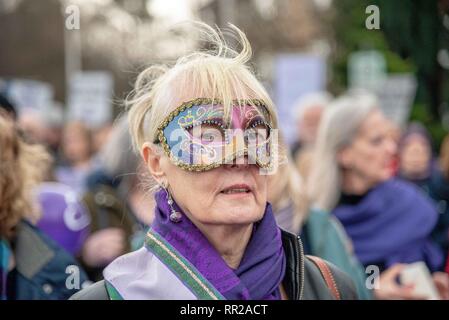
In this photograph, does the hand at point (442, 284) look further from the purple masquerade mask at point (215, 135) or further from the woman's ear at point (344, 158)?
the purple masquerade mask at point (215, 135)

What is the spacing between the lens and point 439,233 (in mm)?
6215

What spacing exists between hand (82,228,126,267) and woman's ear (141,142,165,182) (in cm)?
250

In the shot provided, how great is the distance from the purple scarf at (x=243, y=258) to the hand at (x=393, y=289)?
1897mm

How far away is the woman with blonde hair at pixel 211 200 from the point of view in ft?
8.36

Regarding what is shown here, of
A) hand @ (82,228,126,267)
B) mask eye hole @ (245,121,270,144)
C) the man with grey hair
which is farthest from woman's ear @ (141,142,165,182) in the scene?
the man with grey hair

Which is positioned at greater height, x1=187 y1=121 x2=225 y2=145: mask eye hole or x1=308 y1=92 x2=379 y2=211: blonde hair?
x1=187 y1=121 x2=225 y2=145: mask eye hole

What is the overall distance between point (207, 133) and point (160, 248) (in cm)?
35

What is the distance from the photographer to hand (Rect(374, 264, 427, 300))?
4.45 meters

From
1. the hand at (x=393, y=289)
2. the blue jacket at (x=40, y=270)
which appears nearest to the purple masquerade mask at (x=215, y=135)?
the blue jacket at (x=40, y=270)

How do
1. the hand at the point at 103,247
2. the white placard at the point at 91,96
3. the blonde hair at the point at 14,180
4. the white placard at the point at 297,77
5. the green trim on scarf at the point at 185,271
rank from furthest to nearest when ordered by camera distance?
1. the white placard at the point at 91,96
2. the white placard at the point at 297,77
3. the hand at the point at 103,247
4. the blonde hair at the point at 14,180
5. the green trim on scarf at the point at 185,271

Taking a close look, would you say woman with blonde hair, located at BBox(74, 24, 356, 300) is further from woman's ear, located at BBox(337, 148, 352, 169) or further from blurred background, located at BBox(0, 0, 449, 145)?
woman's ear, located at BBox(337, 148, 352, 169)

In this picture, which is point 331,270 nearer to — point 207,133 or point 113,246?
point 207,133
